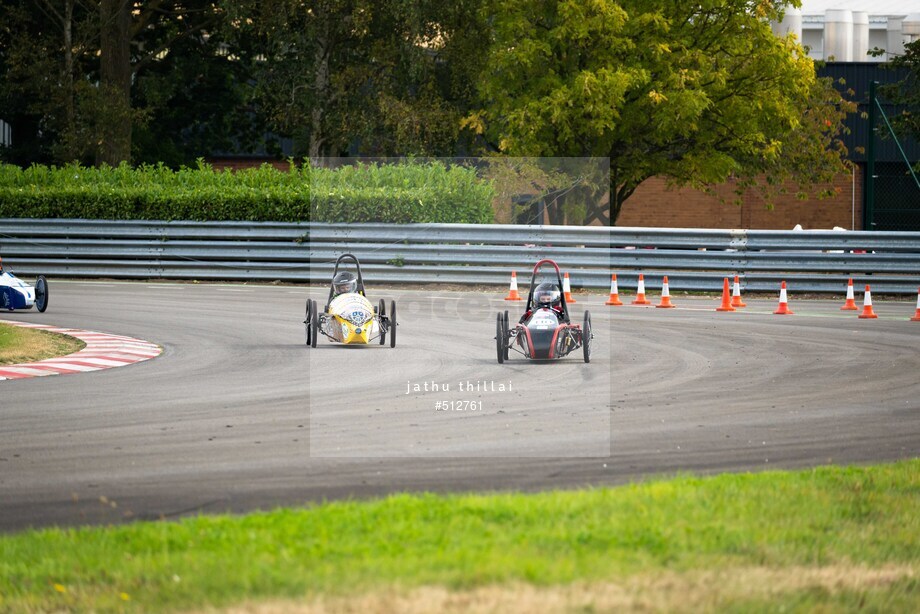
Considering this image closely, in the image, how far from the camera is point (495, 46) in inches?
1353

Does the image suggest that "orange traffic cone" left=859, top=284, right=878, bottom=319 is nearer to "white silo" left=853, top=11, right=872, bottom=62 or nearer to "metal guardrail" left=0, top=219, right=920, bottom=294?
"metal guardrail" left=0, top=219, right=920, bottom=294

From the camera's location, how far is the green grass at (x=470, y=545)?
561 cm

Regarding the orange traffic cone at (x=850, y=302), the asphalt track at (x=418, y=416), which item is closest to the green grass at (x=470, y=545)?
the asphalt track at (x=418, y=416)

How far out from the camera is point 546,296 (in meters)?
14.2

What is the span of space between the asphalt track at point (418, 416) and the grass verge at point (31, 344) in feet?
3.95

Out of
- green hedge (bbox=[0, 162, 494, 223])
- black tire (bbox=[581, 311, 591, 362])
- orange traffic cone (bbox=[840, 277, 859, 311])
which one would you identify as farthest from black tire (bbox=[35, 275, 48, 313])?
orange traffic cone (bbox=[840, 277, 859, 311])

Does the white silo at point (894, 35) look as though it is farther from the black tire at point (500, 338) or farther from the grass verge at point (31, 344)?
the grass verge at point (31, 344)

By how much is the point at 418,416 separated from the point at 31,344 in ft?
21.9

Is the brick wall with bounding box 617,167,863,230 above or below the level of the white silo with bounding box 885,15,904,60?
below

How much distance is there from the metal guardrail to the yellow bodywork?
394 inches

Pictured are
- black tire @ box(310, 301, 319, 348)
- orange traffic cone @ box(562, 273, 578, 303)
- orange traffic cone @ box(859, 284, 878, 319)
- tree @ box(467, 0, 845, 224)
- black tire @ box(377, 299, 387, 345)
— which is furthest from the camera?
tree @ box(467, 0, 845, 224)

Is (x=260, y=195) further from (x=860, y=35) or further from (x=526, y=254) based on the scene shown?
(x=860, y=35)

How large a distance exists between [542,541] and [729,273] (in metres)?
19.4

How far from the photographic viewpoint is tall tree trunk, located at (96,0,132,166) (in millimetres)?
36188
